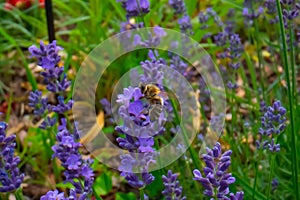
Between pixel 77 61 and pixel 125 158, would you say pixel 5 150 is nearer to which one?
pixel 125 158

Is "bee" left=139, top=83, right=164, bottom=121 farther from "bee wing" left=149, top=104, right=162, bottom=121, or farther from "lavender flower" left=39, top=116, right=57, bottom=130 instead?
"lavender flower" left=39, top=116, right=57, bottom=130

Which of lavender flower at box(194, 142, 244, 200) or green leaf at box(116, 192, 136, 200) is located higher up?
lavender flower at box(194, 142, 244, 200)

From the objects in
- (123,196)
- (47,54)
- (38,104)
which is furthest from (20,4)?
(47,54)

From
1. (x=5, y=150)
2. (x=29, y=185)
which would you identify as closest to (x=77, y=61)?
(x=29, y=185)

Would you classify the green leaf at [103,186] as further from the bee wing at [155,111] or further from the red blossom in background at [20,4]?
the red blossom in background at [20,4]

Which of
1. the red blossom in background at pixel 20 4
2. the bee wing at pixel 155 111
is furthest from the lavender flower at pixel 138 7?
the red blossom in background at pixel 20 4

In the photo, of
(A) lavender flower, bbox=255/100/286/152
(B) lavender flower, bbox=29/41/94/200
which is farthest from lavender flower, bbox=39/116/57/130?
(A) lavender flower, bbox=255/100/286/152

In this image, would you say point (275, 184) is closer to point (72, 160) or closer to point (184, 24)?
point (184, 24)

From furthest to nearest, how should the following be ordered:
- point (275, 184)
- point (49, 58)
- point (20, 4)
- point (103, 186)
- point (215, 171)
Answer: 1. point (20, 4)
2. point (103, 186)
3. point (275, 184)
4. point (49, 58)
5. point (215, 171)
